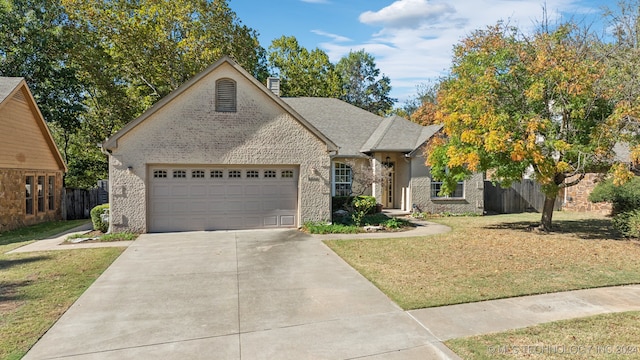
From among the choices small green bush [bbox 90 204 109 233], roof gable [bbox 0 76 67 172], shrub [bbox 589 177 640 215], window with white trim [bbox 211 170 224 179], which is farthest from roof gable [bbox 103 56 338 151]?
shrub [bbox 589 177 640 215]

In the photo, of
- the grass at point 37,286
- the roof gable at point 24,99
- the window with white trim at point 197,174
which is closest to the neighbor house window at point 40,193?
the roof gable at point 24,99

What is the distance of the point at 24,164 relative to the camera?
1569cm

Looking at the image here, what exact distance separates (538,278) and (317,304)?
4.73 metres

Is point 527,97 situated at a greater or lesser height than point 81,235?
greater

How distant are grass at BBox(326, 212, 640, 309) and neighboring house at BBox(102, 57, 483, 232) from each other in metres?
3.64

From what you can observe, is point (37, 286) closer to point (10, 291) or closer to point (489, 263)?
point (10, 291)

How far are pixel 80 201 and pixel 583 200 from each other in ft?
88.9

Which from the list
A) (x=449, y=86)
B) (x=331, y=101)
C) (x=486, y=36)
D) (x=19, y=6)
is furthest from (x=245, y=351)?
(x=19, y=6)

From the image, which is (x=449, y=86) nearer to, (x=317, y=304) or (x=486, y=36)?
(x=486, y=36)

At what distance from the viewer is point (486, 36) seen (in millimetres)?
13148

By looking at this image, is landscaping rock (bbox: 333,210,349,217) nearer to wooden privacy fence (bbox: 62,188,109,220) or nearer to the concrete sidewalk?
the concrete sidewalk

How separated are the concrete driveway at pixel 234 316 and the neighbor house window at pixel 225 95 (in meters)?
6.11

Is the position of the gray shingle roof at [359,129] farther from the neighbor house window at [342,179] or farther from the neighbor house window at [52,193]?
the neighbor house window at [52,193]

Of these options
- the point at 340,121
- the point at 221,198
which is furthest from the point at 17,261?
the point at 340,121
